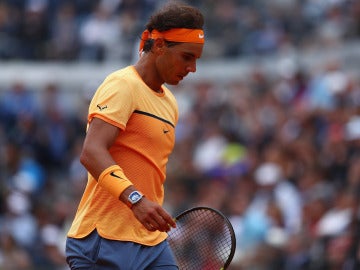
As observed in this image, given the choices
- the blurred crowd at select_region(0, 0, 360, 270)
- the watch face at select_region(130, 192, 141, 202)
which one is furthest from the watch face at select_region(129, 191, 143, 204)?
the blurred crowd at select_region(0, 0, 360, 270)

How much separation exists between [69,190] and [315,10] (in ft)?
16.6

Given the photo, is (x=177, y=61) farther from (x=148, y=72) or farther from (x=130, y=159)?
(x=130, y=159)

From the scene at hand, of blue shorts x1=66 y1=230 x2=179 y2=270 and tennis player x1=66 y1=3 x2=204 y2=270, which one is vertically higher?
tennis player x1=66 y1=3 x2=204 y2=270

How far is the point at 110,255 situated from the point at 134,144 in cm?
65

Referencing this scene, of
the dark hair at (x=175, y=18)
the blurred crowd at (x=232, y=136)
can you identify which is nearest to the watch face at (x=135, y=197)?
the dark hair at (x=175, y=18)

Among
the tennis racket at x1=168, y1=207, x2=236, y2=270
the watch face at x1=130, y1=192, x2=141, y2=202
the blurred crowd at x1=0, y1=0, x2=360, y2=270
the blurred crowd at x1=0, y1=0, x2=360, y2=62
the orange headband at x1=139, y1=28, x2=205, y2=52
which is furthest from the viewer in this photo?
the blurred crowd at x1=0, y1=0, x2=360, y2=62

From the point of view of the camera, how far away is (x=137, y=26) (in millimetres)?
17656

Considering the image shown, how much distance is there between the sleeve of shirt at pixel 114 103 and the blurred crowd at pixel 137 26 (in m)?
10.6

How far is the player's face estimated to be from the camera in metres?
6.27

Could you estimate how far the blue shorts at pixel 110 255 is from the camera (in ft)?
20.1

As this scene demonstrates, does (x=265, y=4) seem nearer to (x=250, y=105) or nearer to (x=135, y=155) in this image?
(x=250, y=105)

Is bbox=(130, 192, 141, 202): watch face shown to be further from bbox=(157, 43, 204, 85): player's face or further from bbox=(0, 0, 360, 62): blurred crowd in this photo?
bbox=(0, 0, 360, 62): blurred crowd

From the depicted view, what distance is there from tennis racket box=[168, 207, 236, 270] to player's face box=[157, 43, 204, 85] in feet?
2.90

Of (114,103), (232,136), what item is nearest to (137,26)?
(232,136)
